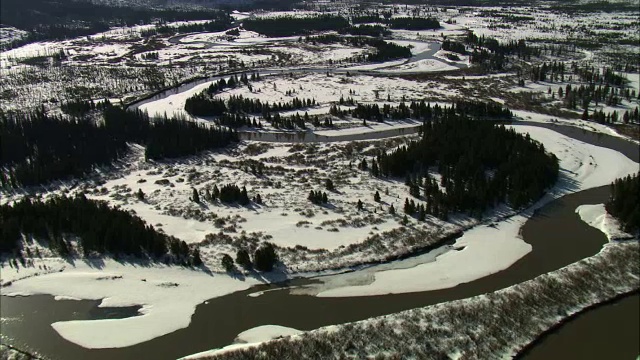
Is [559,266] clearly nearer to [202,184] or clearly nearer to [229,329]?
[229,329]

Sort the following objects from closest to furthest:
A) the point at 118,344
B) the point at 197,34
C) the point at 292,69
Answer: the point at 118,344 < the point at 292,69 < the point at 197,34

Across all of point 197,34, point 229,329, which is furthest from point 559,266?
point 197,34

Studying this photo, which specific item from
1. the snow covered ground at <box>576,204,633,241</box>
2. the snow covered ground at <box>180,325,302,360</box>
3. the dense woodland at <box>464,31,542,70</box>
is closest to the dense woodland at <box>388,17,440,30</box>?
the dense woodland at <box>464,31,542,70</box>

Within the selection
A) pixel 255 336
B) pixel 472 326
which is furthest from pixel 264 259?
pixel 472 326

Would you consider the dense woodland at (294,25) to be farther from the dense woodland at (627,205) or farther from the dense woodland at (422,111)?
the dense woodland at (627,205)

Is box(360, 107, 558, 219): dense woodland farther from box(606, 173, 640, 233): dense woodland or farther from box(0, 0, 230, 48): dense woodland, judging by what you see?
box(0, 0, 230, 48): dense woodland

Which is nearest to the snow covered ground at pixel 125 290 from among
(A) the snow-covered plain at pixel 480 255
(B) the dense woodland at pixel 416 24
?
(A) the snow-covered plain at pixel 480 255
